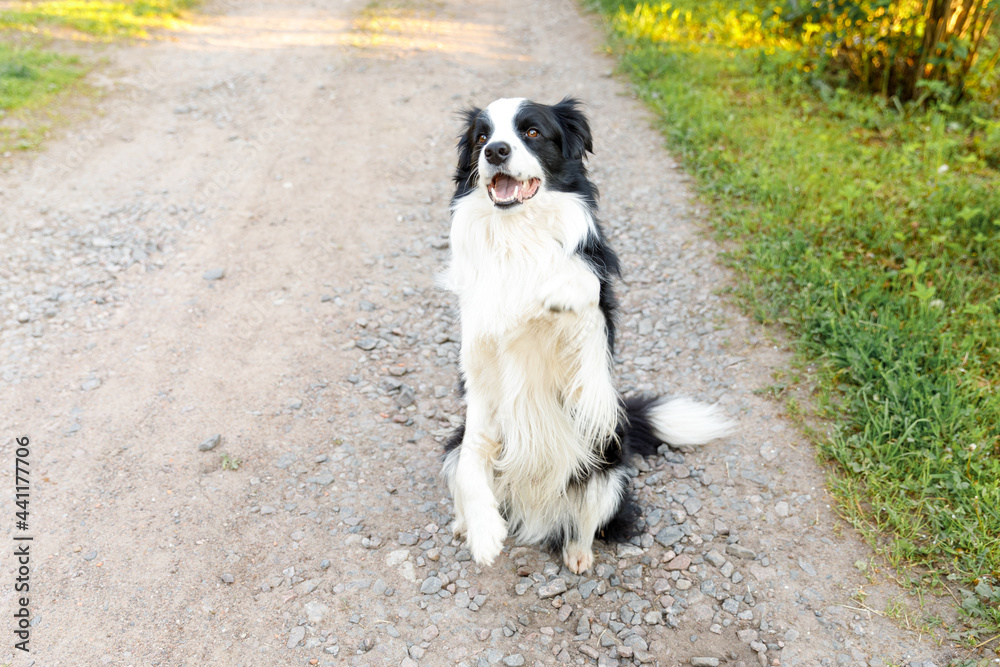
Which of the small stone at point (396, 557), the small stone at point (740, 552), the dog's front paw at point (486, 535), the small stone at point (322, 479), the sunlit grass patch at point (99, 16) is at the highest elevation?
the sunlit grass patch at point (99, 16)

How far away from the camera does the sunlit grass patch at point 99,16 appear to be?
26.8ft

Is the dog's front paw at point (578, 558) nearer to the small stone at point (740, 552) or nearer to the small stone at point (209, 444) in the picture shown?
the small stone at point (740, 552)

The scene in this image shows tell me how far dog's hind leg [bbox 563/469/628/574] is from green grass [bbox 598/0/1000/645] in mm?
1091

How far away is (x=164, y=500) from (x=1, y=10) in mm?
8592

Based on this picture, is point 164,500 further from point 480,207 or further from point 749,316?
point 749,316

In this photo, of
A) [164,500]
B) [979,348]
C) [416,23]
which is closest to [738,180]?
[979,348]

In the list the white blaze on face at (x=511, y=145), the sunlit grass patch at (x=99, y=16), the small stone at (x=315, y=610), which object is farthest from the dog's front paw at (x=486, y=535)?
the sunlit grass patch at (x=99, y=16)

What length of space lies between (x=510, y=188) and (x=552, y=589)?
5.46ft

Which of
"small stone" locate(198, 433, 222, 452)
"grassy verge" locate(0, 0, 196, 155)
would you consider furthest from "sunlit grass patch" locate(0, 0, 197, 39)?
→ "small stone" locate(198, 433, 222, 452)

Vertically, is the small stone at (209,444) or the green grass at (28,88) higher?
the green grass at (28,88)

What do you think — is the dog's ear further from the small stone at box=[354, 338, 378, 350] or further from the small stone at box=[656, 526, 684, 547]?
the small stone at box=[354, 338, 378, 350]

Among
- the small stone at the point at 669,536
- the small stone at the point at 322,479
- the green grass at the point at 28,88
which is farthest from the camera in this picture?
the green grass at the point at 28,88

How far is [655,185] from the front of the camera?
5637 mm

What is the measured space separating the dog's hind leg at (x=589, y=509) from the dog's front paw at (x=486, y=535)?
409 millimetres
